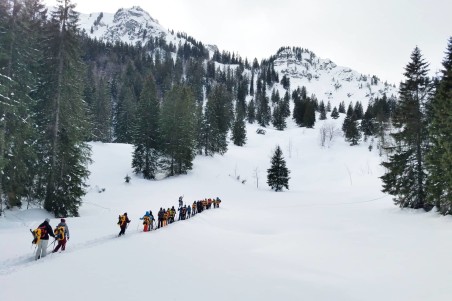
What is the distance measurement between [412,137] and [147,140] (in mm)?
33646

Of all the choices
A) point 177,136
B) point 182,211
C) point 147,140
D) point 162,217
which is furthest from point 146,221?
point 147,140

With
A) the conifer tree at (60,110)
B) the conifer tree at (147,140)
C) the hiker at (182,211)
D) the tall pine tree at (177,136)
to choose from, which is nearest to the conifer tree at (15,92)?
the conifer tree at (60,110)

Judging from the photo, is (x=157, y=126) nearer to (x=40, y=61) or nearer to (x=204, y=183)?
(x=204, y=183)

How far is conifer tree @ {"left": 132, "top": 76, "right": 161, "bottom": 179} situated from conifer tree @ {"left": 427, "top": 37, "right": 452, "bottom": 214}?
35.1 meters

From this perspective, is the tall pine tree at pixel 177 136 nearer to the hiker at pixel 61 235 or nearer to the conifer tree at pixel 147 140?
the conifer tree at pixel 147 140

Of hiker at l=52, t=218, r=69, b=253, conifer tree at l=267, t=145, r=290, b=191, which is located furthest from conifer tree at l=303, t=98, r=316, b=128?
hiker at l=52, t=218, r=69, b=253

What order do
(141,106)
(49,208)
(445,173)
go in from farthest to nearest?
(141,106)
(49,208)
(445,173)

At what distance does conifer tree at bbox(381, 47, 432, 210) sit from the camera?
28094 mm

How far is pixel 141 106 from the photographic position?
51.4 meters

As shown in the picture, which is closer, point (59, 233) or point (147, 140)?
point (59, 233)

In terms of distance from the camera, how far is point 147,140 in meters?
48.2

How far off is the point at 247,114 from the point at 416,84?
92677mm

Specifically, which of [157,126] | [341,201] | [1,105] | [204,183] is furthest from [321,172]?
[1,105]

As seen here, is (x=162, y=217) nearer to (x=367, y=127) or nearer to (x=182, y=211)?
(x=182, y=211)
